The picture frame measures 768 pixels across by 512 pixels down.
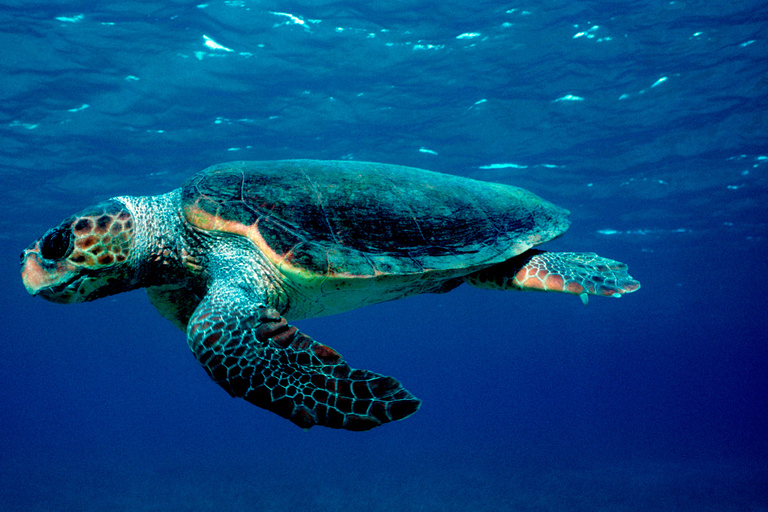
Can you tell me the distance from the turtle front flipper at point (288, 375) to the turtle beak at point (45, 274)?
3.62ft

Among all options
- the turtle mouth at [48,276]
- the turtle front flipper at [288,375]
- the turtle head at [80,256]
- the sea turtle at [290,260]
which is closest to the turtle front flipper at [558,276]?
the sea turtle at [290,260]

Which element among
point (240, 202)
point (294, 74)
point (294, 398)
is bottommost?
point (294, 398)

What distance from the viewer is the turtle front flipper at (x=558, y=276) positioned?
3703 mm

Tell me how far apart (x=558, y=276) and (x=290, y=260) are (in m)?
2.37

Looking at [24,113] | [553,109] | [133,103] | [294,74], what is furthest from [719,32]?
[24,113]

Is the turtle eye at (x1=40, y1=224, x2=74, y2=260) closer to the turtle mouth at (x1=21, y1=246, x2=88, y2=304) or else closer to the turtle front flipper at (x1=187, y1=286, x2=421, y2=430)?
the turtle mouth at (x1=21, y1=246, x2=88, y2=304)

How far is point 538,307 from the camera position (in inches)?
1580

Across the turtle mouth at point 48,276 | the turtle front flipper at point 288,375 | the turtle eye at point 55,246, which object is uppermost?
the turtle eye at point 55,246

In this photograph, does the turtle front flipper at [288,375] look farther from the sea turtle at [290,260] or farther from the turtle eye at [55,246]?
the turtle eye at [55,246]

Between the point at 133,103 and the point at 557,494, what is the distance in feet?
65.8

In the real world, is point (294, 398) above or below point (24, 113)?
below

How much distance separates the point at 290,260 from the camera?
304 centimetres

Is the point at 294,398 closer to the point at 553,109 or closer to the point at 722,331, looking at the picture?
the point at 553,109

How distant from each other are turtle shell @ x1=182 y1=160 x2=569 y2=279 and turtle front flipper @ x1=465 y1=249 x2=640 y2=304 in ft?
0.91
